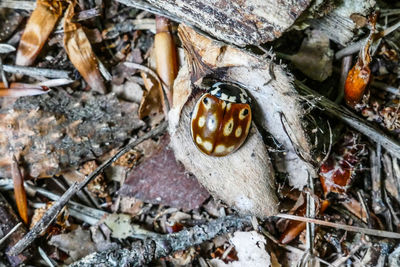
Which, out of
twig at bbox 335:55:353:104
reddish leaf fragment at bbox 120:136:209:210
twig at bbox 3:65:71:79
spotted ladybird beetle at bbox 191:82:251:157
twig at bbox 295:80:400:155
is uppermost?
twig at bbox 335:55:353:104

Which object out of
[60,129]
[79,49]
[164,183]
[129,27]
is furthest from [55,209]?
[129,27]

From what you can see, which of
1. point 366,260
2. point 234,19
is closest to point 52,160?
point 234,19

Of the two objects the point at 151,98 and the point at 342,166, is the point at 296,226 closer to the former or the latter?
the point at 342,166

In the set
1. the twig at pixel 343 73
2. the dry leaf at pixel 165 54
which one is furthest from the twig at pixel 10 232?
the twig at pixel 343 73

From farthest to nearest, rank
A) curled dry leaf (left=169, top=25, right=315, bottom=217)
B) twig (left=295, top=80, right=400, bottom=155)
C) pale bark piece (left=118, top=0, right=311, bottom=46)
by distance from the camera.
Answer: twig (left=295, top=80, right=400, bottom=155)
curled dry leaf (left=169, top=25, right=315, bottom=217)
pale bark piece (left=118, top=0, right=311, bottom=46)

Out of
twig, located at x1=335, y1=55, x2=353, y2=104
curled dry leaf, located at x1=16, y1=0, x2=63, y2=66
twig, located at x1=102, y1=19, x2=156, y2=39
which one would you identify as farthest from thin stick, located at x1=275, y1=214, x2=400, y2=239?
curled dry leaf, located at x1=16, y1=0, x2=63, y2=66

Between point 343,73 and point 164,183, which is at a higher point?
point 343,73

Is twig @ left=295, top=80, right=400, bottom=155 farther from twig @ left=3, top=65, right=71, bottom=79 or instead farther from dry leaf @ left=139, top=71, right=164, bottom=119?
twig @ left=3, top=65, right=71, bottom=79
